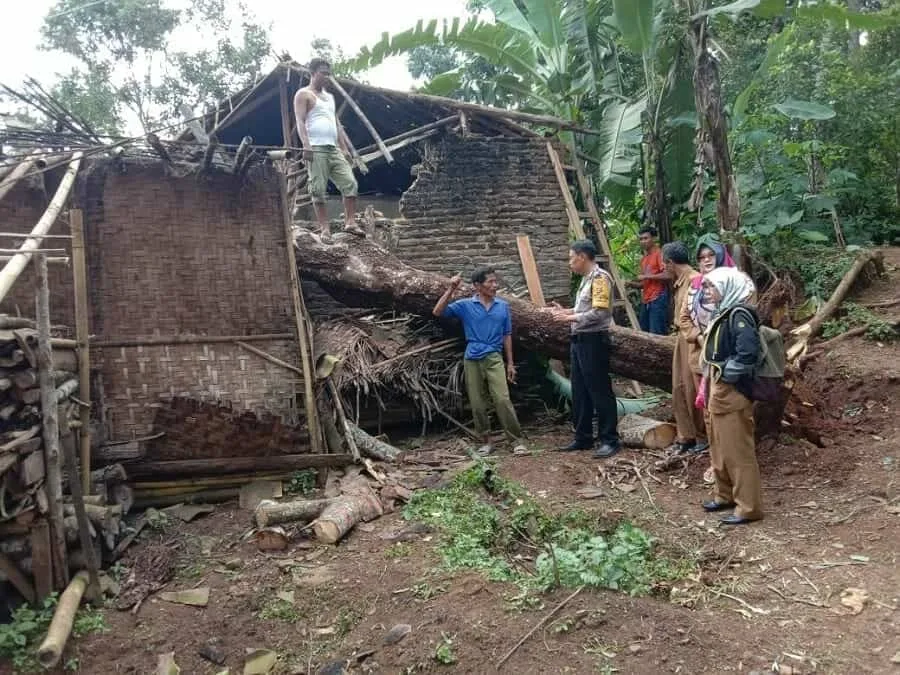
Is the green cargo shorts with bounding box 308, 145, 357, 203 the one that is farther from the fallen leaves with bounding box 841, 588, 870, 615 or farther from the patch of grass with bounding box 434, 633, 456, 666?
the fallen leaves with bounding box 841, 588, 870, 615

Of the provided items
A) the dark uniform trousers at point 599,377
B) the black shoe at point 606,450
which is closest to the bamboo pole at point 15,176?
the dark uniform trousers at point 599,377

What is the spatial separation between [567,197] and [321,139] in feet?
11.3

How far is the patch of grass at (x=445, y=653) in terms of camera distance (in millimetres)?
3029

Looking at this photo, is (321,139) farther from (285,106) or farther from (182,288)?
(285,106)

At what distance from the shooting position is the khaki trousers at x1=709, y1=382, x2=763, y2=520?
170 inches

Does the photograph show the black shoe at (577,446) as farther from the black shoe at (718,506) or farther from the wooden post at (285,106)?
the wooden post at (285,106)

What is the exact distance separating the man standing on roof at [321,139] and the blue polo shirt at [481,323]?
153 centimetres

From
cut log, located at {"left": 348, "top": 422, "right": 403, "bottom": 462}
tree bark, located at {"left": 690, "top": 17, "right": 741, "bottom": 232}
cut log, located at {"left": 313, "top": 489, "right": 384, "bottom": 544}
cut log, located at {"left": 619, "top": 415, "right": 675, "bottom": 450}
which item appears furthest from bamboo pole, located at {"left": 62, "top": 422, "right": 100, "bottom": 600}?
tree bark, located at {"left": 690, "top": 17, "right": 741, "bottom": 232}

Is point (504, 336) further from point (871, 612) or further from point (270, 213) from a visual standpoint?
point (871, 612)

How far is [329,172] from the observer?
7066mm

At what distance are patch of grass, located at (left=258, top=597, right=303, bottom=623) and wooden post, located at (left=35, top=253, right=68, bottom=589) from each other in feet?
3.58

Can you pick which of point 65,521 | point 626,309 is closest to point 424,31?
point 626,309

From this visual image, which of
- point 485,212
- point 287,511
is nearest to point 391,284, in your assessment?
point 485,212

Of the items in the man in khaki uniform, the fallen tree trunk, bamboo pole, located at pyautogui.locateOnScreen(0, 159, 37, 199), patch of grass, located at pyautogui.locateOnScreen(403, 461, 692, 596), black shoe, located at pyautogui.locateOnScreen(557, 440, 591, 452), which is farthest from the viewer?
the fallen tree trunk
